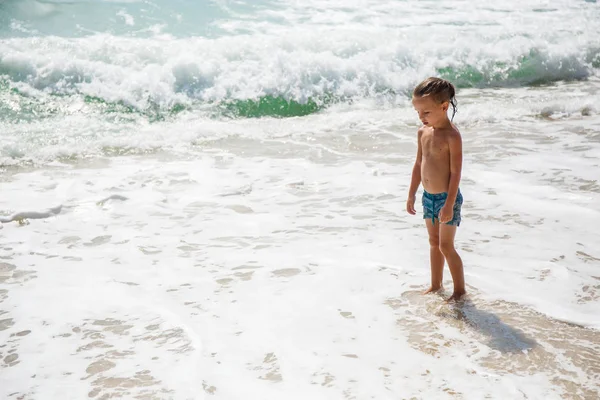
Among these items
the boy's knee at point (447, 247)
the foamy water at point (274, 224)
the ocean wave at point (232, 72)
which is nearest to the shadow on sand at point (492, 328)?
the foamy water at point (274, 224)

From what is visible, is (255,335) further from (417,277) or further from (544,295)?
(544,295)

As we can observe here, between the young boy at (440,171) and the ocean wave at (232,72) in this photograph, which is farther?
the ocean wave at (232,72)

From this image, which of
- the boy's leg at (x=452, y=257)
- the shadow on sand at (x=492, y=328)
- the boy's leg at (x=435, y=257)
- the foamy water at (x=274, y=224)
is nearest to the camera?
the foamy water at (x=274, y=224)

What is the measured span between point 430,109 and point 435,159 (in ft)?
1.05

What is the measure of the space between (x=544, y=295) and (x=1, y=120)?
782cm

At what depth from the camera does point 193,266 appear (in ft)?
14.1

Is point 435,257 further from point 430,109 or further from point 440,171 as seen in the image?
point 430,109

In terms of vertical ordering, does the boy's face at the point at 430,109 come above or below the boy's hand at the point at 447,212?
above

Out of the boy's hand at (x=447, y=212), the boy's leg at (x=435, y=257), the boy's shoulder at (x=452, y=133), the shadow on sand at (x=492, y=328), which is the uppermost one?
the boy's shoulder at (x=452, y=133)

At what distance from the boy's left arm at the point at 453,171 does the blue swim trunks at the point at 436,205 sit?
0.08m

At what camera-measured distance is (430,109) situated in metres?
3.42

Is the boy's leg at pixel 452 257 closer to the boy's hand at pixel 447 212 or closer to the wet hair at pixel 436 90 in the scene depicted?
the boy's hand at pixel 447 212

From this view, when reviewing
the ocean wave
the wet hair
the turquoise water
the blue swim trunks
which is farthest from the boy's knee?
the ocean wave

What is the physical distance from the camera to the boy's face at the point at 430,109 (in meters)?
3.39
